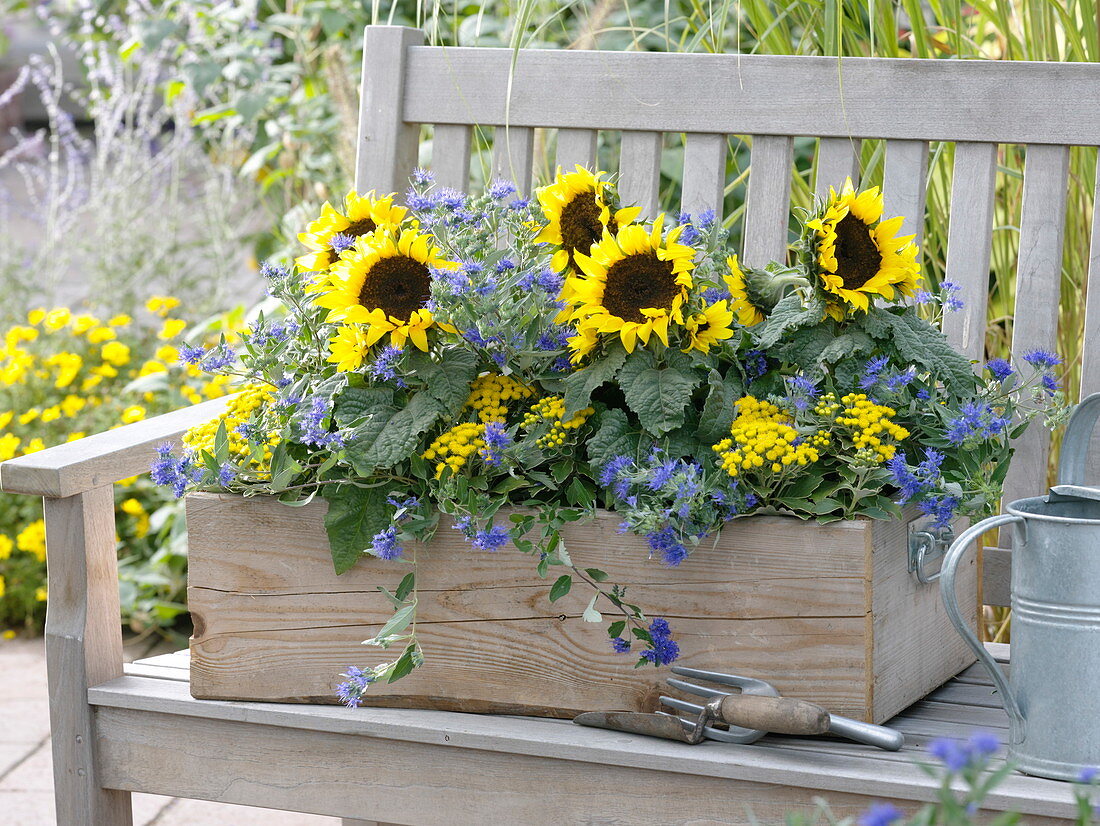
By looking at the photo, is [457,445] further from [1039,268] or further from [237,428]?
[1039,268]

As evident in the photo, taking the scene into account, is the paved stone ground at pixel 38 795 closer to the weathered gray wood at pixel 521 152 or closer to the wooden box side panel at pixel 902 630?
the weathered gray wood at pixel 521 152

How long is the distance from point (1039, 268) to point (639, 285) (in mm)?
575

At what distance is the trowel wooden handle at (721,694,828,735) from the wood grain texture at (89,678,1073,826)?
0.04 metres

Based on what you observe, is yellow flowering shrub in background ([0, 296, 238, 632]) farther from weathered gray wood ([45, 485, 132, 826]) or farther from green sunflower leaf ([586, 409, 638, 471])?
green sunflower leaf ([586, 409, 638, 471])

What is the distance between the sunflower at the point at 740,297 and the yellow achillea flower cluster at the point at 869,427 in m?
0.17

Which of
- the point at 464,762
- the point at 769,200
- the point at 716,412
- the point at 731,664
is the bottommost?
the point at 464,762

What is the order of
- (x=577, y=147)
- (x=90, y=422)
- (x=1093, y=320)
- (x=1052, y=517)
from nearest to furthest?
(x=1052, y=517)
(x=1093, y=320)
(x=577, y=147)
(x=90, y=422)

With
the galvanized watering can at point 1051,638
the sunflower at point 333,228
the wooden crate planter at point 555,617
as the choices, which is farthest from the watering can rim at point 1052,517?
the sunflower at point 333,228

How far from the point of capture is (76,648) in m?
1.29

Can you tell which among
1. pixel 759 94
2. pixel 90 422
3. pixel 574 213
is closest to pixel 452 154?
pixel 759 94

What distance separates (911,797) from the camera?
3.35 ft

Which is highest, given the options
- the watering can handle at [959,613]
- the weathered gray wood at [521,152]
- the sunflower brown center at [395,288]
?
the weathered gray wood at [521,152]

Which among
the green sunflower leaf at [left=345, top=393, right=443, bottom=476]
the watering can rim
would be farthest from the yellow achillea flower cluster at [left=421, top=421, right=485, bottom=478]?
the watering can rim

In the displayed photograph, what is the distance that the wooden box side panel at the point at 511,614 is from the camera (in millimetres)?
1092
